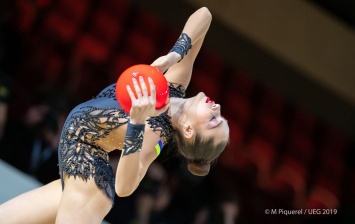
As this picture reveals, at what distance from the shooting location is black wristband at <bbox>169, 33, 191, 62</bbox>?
268 cm

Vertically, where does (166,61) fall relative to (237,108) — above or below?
below

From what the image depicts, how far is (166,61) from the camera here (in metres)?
2.54

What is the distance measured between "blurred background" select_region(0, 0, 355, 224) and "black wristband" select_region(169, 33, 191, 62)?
1.87 m

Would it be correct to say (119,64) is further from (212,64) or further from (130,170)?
(130,170)

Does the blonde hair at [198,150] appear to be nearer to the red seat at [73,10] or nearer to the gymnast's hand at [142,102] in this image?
the gymnast's hand at [142,102]

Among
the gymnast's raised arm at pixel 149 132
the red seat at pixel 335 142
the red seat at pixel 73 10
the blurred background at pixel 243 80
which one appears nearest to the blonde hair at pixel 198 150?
the gymnast's raised arm at pixel 149 132

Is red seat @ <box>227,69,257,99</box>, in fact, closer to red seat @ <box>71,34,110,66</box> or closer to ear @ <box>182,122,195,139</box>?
red seat @ <box>71,34,110,66</box>

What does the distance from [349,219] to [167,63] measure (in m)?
2.81

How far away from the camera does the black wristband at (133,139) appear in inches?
92.0

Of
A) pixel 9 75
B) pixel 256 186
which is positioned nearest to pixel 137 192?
pixel 9 75

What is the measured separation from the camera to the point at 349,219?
16.5 feet

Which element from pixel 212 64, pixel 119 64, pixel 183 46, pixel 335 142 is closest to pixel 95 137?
pixel 183 46

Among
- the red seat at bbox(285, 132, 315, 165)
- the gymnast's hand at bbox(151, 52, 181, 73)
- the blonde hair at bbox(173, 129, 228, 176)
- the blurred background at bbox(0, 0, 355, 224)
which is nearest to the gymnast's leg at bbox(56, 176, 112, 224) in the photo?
the blonde hair at bbox(173, 129, 228, 176)

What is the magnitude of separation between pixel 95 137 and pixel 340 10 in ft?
10.6
